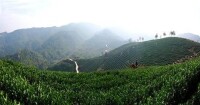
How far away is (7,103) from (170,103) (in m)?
15.2

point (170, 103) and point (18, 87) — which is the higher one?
point (18, 87)

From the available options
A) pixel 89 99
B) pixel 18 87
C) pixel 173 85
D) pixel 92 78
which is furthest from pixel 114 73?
pixel 18 87

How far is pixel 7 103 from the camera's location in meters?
23.6

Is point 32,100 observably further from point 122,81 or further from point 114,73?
point 114,73

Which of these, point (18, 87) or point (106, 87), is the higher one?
point (18, 87)

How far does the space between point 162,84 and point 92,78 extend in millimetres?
18855

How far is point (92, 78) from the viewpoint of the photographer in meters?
52.8

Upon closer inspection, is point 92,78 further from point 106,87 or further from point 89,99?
point 89,99

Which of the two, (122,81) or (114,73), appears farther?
(114,73)

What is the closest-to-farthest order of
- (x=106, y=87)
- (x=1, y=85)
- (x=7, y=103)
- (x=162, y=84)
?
(x=7, y=103)
(x=1, y=85)
(x=162, y=84)
(x=106, y=87)

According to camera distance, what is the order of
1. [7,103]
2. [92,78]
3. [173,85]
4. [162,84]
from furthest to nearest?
[92,78] → [162,84] → [173,85] → [7,103]

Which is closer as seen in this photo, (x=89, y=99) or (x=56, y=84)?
(x=89, y=99)

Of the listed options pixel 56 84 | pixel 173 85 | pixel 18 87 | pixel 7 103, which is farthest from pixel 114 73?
pixel 7 103

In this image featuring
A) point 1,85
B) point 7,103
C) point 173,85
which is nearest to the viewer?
point 7,103
